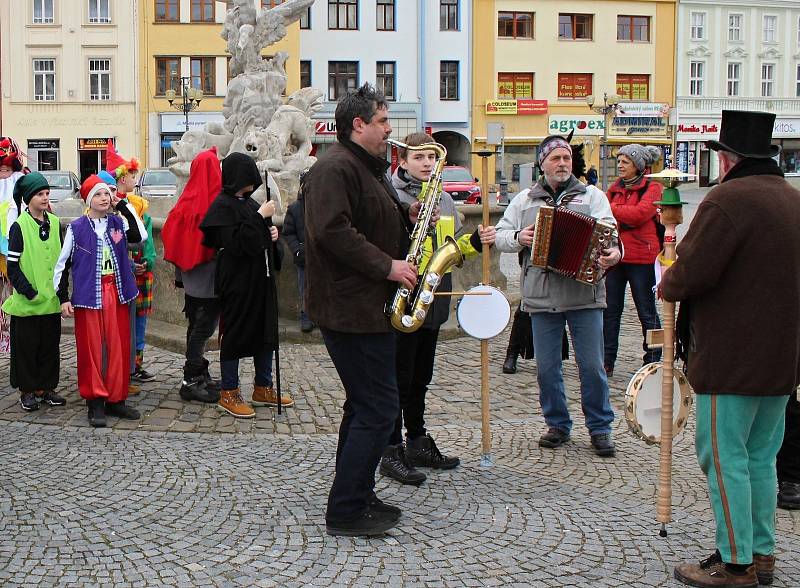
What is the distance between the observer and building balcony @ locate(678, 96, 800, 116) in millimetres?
Answer: 54219

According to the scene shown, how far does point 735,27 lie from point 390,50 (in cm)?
2033

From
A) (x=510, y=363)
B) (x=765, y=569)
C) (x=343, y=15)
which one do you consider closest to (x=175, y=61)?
(x=343, y=15)

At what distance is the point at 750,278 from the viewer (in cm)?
416

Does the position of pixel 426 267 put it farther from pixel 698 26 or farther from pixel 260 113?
pixel 698 26

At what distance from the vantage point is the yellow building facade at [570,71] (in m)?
50.2

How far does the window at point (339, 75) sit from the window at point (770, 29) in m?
24.0

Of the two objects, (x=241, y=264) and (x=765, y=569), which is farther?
(x=241, y=264)

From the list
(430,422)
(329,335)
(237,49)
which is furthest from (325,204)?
(237,49)

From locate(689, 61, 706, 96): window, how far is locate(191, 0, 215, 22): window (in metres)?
25.2

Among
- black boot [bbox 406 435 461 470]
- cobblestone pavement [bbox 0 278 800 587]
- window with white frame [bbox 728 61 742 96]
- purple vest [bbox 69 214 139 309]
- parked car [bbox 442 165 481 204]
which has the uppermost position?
window with white frame [bbox 728 61 742 96]

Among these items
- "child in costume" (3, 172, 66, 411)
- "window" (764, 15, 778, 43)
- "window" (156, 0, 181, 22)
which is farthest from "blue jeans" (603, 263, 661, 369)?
"window" (764, 15, 778, 43)

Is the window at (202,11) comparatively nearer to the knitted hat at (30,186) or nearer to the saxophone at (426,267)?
the knitted hat at (30,186)

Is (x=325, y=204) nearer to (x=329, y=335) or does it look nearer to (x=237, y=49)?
(x=329, y=335)

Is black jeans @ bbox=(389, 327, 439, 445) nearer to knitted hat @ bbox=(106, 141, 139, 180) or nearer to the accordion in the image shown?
the accordion
